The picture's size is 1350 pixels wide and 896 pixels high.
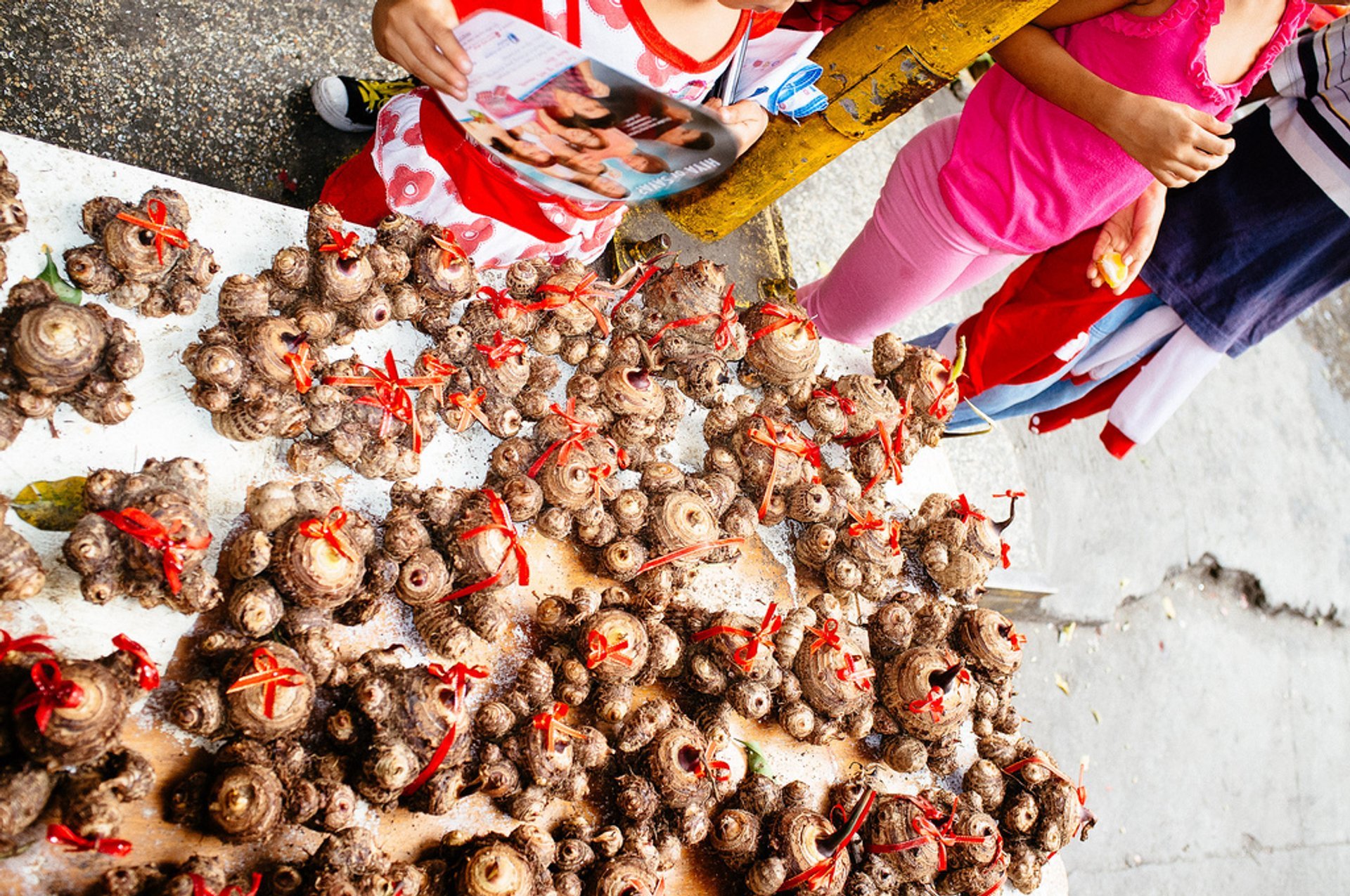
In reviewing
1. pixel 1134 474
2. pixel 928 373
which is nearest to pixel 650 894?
pixel 928 373

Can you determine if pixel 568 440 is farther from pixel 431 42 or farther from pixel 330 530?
pixel 431 42

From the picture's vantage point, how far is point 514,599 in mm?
1616

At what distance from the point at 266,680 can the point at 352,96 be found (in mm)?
2146

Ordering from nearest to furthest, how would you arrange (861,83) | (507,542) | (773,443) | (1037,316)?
(507,542), (773,443), (861,83), (1037,316)

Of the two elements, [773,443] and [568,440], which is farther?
[773,443]

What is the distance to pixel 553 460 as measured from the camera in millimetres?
1617

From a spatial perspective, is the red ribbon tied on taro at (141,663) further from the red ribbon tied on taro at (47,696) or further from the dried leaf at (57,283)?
the dried leaf at (57,283)

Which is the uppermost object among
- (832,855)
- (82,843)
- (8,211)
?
(8,211)

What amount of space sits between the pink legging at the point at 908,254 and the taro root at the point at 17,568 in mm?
2009

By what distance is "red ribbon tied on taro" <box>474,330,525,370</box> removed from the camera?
5.35 feet

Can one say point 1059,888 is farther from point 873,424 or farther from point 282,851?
point 282,851

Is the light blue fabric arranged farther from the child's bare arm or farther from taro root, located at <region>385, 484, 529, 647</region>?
taro root, located at <region>385, 484, 529, 647</region>

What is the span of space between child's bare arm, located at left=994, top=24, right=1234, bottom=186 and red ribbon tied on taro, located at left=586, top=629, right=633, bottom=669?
1496 millimetres

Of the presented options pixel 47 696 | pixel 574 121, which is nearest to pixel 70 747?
pixel 47 696
